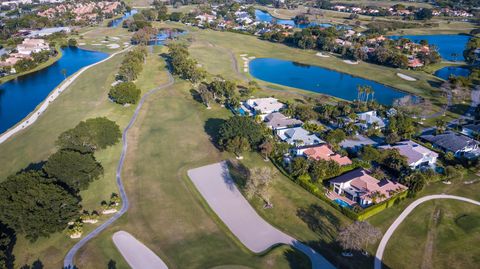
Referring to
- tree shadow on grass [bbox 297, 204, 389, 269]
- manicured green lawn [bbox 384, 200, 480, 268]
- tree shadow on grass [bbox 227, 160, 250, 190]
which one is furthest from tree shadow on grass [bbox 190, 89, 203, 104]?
manicured green lawn [bbox 384, 200, 480, 268]

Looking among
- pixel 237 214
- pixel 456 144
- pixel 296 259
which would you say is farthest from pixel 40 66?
pixel 456 144

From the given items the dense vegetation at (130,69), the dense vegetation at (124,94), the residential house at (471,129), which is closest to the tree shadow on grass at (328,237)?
the residential house at (471,129)

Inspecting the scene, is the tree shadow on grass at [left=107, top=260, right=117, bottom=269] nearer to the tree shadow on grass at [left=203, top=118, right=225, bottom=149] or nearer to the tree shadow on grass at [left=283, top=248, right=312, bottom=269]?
the tree shadow on grass at [left=283, top=248, right=312, bottom=269]

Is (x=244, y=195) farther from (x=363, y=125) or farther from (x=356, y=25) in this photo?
(x=356, y=25)

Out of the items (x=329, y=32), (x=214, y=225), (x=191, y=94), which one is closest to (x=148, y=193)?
(x=214, y=225)

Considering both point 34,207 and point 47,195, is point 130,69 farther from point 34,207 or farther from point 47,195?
point 34,207
